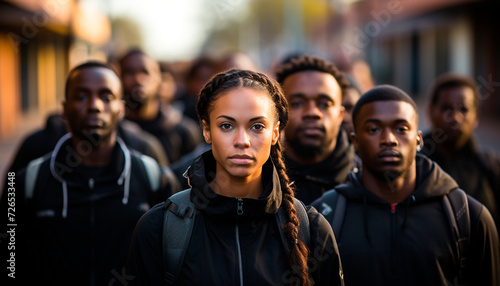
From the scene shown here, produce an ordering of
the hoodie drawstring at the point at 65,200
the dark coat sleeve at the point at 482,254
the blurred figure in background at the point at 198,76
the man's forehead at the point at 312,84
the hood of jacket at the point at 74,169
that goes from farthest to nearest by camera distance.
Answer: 1. the blurred figure in background at the point at 198,76
2. the man's forehead at the point at 312,84
3. the hood of jacket at the point at 74,169
4. the hoodie drawstring at the point at 65,200
5. the dark coat sleeve at the point at 482,254

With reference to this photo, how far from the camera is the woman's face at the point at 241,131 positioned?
Answer: 2.99 m

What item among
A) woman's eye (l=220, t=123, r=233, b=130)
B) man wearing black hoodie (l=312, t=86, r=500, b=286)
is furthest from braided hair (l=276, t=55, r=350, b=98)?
woman's eye (l=220, t=123, r=233, b=130)

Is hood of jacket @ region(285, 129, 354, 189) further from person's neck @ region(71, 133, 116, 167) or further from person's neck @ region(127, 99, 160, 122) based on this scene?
person's neck @ region(127, 99, 160, 122)

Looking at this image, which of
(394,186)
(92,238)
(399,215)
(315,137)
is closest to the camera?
(399,215)

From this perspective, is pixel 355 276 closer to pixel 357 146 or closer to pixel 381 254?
pixel 381 254

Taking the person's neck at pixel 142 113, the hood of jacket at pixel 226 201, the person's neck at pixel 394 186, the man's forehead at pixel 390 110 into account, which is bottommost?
the hood of jacket at pixel 226 201

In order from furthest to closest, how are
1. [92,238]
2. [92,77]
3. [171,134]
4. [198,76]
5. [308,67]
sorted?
[198,76]
[171,134]
[308,67]
[92,77]
[92,238]

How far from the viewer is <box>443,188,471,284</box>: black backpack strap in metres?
3.66

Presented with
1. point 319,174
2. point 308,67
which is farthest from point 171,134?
point 319,174

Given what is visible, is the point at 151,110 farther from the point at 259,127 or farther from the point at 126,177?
the point at 259,127

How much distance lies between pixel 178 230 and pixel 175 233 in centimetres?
2

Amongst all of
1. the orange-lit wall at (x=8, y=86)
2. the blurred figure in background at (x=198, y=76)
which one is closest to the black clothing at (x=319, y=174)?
the blurred figure in background at (x=198, y=76)

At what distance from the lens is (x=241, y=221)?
2.94 m

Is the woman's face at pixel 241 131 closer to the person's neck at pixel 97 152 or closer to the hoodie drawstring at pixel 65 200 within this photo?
the hoodie drawstring at pixel 65 200
